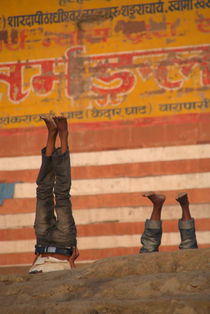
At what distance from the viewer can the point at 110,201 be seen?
426 cm

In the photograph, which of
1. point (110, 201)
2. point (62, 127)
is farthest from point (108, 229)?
point (62, 127)

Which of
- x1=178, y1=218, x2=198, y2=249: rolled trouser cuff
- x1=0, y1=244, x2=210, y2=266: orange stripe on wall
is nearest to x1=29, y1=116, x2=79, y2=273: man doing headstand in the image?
x1=178, y1=218, x2=198, y2=249: rolled trouser cuff

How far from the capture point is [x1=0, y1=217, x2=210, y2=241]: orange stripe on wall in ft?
13.5

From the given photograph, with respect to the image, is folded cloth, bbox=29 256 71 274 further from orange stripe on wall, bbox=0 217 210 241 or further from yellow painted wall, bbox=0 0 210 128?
yellow painted wall, bbox=0 0 210 128

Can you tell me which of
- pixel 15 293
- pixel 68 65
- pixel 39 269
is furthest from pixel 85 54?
pixel 15 293

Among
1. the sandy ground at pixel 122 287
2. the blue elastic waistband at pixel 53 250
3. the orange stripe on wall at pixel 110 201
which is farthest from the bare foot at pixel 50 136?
the orange stripe on wall at pixel 110 201

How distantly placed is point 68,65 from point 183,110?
3.88 ft

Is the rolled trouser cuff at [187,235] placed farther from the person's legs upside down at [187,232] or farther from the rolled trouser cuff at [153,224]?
the rolled trouser cuff at [153,224]

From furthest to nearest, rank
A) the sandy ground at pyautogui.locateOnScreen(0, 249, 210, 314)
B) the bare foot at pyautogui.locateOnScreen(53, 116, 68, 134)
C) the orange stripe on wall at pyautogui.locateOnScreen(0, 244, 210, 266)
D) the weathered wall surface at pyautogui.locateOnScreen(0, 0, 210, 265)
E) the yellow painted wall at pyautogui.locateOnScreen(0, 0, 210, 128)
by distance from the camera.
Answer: the yellow painted wall at pyautogui.locateOnScreen(0, 0, 210, 128) → the weathered wall surface at pyautogui.locateOnScreen(0, 0, 210, 265) → the orange stripe on wall at pyautogui.locateOnScreen(0, 244, 210, 266) → the bare foot at pyautogui.locateOnScreen(53, 116, 68, 134) → the sandy ground at pyautogui.locateOnScreen(0, 249, 210, 314)

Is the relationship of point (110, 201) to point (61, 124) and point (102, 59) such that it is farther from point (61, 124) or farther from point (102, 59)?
point (61, 124)

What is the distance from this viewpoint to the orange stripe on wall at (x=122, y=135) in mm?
4309

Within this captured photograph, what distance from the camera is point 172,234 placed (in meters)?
4.12

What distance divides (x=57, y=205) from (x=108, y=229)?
6.32 ft

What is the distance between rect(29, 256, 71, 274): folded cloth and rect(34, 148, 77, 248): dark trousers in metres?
0.07
